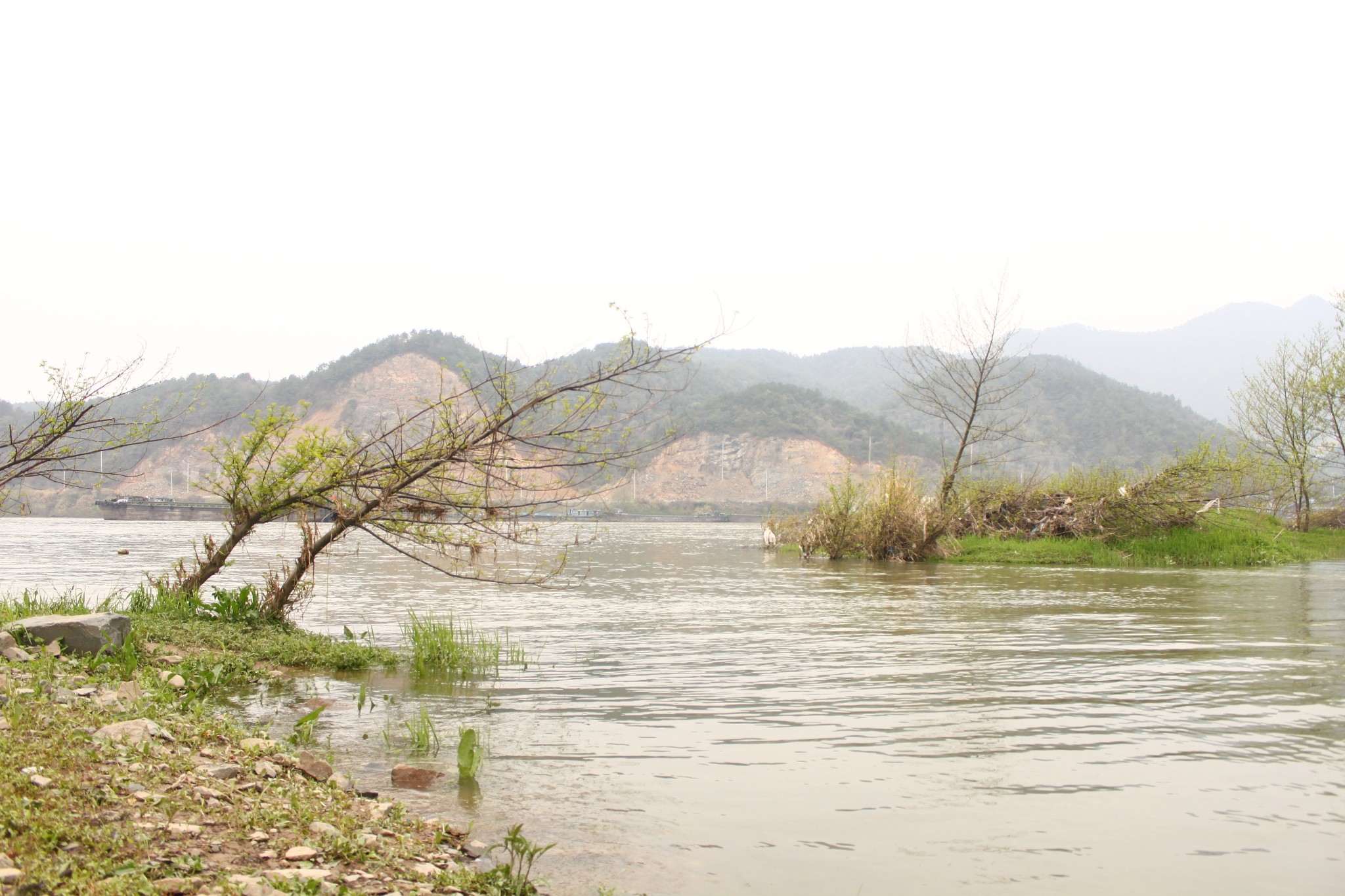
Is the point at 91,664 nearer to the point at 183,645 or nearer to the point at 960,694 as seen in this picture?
the point at 183,645

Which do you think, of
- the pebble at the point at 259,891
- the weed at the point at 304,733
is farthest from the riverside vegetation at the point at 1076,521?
the pebble at the point at 259,891

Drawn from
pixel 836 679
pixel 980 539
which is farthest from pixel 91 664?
pixel 980 539

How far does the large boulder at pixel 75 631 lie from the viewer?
714 centimetres

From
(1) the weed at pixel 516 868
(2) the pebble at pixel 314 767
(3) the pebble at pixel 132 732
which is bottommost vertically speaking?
(1) the weed at pixel 516 868

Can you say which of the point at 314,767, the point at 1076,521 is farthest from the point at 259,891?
the point at 1076,521

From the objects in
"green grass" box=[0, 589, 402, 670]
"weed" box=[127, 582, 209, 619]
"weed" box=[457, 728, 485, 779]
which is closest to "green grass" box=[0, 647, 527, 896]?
"weed" box=[457, 728, 485, 779]

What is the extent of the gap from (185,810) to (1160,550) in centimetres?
2233

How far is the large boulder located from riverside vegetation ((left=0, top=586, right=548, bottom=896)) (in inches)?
20.0

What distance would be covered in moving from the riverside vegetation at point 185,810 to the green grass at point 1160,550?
18.6 metres

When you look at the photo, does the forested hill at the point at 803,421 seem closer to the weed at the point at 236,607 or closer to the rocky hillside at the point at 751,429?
the rocky hillside at the point at 751,429

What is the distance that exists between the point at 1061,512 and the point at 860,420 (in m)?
99.0

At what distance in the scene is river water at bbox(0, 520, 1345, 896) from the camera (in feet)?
13.2

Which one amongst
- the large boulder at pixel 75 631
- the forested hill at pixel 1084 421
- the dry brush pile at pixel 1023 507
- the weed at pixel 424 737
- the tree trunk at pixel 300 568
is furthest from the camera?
the forested hill at pixel 1084 421

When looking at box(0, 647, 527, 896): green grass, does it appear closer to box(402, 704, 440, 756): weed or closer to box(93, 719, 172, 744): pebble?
box(93, 719, 172, 744): pebble
